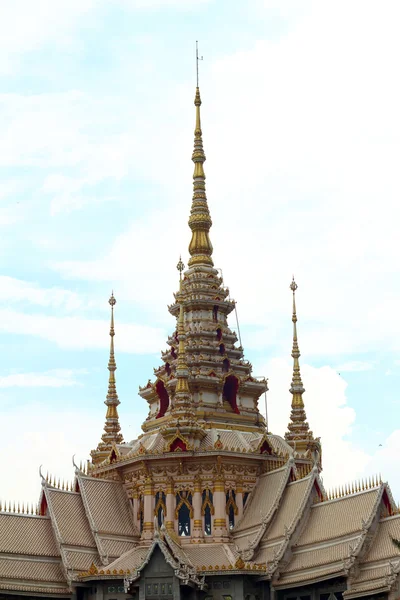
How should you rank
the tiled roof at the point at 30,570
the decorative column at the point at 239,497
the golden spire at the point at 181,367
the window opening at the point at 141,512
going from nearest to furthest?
the tiled roof at the point at 30,570 < the decorative column at the point at 239,497 < the window opening at the point at 141,512 < the golden spire at the point at 181,367

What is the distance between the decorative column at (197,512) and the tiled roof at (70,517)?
16.8ft

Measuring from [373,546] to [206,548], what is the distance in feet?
31.3

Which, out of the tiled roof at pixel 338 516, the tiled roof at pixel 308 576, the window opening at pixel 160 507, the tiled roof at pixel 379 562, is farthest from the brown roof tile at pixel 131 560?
the tiled roof at pixel 379 562

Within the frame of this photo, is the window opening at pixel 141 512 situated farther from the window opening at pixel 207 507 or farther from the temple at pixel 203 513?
the window opening at pixel 207 507

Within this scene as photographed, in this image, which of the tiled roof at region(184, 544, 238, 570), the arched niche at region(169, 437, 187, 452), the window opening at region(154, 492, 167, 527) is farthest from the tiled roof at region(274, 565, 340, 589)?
the arched niche at region(169, 437, 187, 452)

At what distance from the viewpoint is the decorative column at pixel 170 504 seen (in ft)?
202

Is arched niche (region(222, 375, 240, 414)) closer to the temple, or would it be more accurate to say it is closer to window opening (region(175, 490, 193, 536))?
the temple

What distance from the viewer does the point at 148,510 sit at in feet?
205

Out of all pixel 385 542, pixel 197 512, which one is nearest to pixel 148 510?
pixel 197 512

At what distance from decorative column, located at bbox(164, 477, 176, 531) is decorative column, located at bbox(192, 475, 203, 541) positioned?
107 cm

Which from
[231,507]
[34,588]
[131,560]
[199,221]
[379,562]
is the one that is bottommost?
[379,562]

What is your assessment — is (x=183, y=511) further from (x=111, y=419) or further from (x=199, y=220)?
(x=199, y=220)

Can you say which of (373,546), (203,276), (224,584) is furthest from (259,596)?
(203,276)

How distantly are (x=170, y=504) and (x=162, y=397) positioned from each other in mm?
9958
